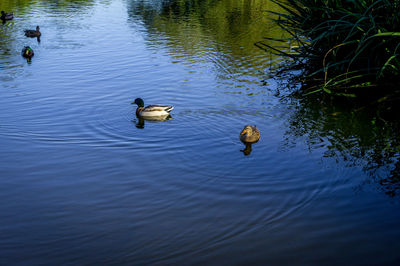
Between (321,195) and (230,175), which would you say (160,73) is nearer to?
(230,175)

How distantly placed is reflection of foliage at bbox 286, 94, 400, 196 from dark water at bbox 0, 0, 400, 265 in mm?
42

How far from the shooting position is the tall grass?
10.9 m

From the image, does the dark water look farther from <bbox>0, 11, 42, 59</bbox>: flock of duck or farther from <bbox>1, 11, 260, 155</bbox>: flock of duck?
<bbox>0, 11, 42, 59</bbox>: flock of duck

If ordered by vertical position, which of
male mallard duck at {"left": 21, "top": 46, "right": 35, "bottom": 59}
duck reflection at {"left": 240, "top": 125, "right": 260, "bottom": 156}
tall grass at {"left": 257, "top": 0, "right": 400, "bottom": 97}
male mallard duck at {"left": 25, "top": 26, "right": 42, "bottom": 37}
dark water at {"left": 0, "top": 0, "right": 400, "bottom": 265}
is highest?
tall grass at {"left": 257, "top": 0, "right": 400, "bottom": 97}

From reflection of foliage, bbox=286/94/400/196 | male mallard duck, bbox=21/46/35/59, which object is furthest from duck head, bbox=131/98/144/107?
Result: male mallard duck, bbox=21/46/35/59

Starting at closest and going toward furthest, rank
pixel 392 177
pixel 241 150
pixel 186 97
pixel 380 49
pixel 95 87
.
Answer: pixel 392 177
pixel 241 150
pixel 380 49
pixel 186 97
pixel 95 87

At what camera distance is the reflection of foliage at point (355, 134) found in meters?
8.78

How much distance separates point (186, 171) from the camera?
882 centimetres

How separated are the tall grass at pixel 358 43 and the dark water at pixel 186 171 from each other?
1025 millimetres

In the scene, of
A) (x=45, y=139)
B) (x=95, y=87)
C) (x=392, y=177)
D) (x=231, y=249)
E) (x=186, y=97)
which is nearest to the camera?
(x=231, y=249)

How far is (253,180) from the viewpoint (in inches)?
331

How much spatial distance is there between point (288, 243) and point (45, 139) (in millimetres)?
6186

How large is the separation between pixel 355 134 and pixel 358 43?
2.70 meters

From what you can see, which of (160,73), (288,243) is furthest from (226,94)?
(288,243)
